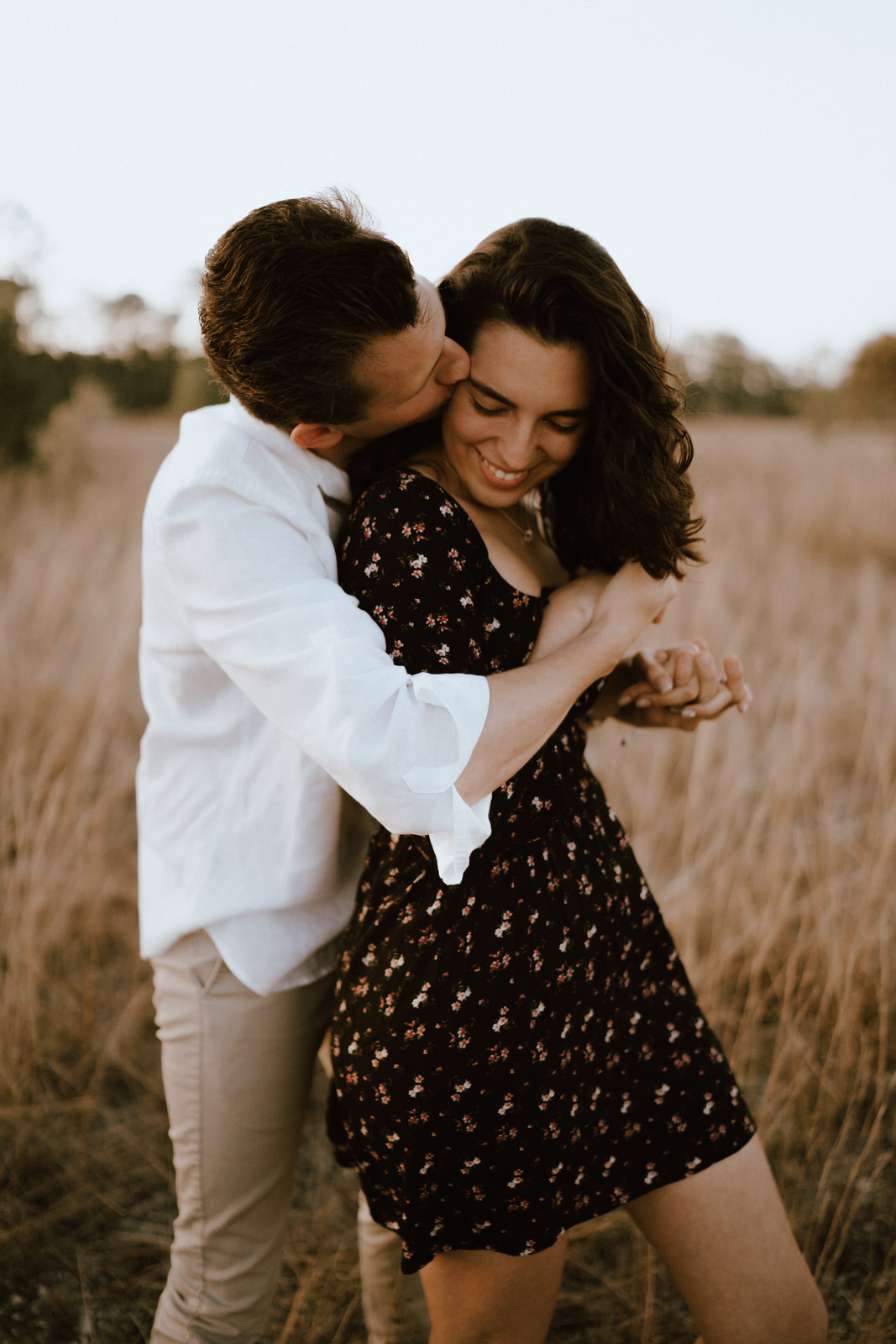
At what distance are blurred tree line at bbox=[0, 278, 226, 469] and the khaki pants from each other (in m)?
3.58

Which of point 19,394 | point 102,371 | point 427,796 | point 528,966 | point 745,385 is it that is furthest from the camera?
point 745,385

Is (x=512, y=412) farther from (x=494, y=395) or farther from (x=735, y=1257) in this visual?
(x=735, y=1257)

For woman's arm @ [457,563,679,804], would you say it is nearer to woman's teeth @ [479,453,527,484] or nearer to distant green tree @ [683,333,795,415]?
woman's teeth @ [479,453,527,484]

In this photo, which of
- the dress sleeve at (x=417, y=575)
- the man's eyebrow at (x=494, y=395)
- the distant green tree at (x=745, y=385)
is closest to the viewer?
the dress sleeve at (x=417, y=575)

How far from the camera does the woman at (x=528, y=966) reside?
141cm

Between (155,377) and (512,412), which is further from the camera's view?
(155,377)

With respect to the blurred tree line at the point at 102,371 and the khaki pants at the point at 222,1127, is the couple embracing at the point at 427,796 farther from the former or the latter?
the blurred tree line at the point at 102,371

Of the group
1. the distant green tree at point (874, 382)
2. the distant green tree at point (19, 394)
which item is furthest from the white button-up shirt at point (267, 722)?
the distant green tree at point (874, 382)

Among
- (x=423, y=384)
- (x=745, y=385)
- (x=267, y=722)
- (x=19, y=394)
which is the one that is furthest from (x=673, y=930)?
(x=745, y=385)

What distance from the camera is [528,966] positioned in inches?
57.1

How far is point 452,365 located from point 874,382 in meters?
11.4

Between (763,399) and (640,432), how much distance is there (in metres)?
15.1

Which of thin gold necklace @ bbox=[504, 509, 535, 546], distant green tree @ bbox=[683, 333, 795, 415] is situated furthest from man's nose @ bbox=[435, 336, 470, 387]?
distant green tree @ bbox=[683, 333, 795, 415]

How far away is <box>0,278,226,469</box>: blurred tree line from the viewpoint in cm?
666
